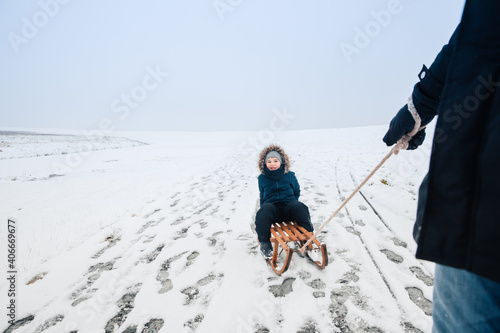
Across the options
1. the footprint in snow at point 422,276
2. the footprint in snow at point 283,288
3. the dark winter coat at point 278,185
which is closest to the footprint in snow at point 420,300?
the footprint in snow at point 422,276

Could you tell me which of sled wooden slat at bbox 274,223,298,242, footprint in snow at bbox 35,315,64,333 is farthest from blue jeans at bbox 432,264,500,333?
footprint in snow at bbox 35,315,64,333

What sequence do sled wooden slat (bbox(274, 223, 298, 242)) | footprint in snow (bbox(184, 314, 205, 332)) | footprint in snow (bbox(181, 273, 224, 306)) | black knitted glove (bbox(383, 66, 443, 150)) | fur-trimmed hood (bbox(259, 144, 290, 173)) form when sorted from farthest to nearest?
fur-trimmed hood (bbox(259, 144, 290, 173)), sled wooden slat (bbox(274, 223, 298, 242)), footprint in snow (bbox(181, 273, 224, 306)), footprint in snow (bbox(184, 314, 205, 332)), black knitted glove (bbox(383, 66, 443, 150))

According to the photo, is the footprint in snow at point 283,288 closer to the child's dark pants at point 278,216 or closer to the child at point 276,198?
the child at point 276,198

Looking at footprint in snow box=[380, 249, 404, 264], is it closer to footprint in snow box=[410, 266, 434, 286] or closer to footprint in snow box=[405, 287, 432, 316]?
footprint in snow box=[410, 266, 434, 286]

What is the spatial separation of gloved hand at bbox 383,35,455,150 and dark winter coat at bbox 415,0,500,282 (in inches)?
13.5

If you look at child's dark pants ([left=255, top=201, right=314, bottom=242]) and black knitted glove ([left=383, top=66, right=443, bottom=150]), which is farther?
child's dark pants ([left=255, top=201, right=314, bottom=242])

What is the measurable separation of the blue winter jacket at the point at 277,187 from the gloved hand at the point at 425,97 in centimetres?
219

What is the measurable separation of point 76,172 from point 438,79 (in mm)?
12979

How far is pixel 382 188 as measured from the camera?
225 inches

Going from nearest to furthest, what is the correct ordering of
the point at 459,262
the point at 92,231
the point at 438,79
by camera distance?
the point at 459,262 < the point at 438,79 < the point at 92,231

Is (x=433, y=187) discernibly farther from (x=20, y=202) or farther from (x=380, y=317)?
(x=20, y=202)

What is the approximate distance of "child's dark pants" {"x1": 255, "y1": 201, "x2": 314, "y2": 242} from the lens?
125 inches

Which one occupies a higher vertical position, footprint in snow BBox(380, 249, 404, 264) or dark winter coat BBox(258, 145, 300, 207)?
dark winter coat BBox(258, 145, 300, 207)

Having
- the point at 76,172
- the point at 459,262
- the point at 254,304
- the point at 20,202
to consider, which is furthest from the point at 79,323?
the point at 76,172
